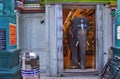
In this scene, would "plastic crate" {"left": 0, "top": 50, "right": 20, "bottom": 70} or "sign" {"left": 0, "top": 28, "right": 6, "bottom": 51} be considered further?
"sign" {"left": 0, "top": 28, "right": 6, "bottom": 51}

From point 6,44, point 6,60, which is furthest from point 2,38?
point 6,60

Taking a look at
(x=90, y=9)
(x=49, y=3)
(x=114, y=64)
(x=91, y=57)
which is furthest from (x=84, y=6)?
(x=114, y=64)

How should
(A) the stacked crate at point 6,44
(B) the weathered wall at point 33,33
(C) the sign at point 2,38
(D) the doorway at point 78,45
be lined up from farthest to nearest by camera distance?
(B) the weathered wall at point 33,33
(D) the doorway at point 78,45
(C) the sign at point 2,38
(A) the stacked crate at point 6,44

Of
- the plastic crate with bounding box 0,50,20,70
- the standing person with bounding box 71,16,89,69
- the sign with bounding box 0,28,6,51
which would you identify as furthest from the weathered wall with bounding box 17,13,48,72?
the plastic crate with bounding box 0,50,20,70

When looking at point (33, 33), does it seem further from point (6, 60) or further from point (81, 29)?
Result: point (6, 60)

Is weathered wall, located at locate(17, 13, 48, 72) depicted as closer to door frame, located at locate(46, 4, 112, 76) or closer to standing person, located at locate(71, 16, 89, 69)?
door frame, located at locate(46, 4, 112, 76)

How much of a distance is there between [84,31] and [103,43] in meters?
0.78

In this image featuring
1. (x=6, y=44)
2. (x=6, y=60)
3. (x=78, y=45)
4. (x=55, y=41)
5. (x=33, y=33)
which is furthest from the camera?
(x=33, y=33)

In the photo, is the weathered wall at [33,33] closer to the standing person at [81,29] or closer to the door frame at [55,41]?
the door frame at [55,41]

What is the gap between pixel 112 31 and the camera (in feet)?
39.3

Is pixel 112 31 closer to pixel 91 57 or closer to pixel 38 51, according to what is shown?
pixel 91 57

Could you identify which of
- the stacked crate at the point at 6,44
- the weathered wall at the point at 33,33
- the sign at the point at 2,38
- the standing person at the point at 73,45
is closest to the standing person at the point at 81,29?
the standing person at the point at 73,45

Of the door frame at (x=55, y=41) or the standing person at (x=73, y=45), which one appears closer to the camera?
the door frame at (x=55, y=41)

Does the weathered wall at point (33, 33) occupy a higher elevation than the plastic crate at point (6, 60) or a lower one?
higher
